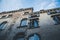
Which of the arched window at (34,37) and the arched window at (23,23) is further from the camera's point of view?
the arched window at (23,23)

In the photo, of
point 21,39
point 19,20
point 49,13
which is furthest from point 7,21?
point 49,13

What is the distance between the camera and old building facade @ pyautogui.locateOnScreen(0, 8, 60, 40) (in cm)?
1445

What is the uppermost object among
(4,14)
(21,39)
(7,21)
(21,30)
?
(4,14)

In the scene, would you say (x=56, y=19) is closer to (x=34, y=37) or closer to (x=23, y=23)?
(x=34, y=37)

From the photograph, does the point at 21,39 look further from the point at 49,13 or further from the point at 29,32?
the point at 49,13

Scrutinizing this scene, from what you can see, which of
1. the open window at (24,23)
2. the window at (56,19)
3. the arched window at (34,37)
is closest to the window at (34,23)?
the open window at (24,23)

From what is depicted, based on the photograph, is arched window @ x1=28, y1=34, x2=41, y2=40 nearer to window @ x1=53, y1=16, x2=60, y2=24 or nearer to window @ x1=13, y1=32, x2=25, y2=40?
window @ x1=13, y1=32, x2=25, y2=40

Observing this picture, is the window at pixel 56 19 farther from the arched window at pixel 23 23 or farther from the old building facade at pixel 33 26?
the arched window at pixel 23 23

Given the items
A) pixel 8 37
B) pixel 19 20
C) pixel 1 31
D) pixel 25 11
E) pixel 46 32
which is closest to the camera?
pixel 46 32

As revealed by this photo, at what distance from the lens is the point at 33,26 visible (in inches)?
652

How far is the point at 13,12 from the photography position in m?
22.2

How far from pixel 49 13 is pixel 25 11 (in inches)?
191

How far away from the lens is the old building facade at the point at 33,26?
569 inches

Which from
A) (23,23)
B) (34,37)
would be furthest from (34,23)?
(34,37)
